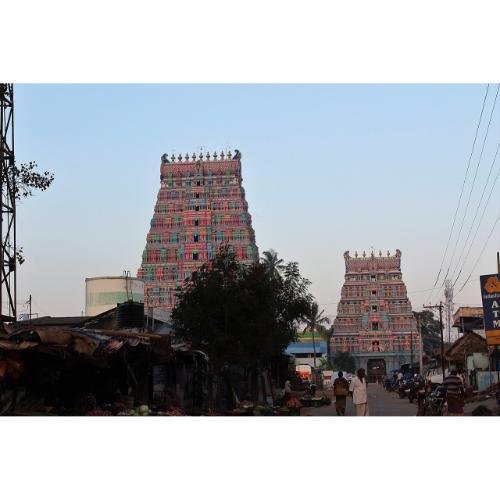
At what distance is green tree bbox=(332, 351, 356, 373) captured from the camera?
297 feet

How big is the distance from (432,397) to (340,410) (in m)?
2.31

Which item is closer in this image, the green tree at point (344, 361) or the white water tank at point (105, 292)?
the white water tank at point (105, 292)

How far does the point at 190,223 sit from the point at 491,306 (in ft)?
202

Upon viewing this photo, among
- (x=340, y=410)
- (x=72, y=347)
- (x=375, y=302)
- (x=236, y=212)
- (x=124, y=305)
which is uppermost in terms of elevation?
(x=236, y=212)

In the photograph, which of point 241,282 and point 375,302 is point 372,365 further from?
point 241,282

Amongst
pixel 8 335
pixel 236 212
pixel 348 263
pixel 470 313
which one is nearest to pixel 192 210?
pixel 236 212

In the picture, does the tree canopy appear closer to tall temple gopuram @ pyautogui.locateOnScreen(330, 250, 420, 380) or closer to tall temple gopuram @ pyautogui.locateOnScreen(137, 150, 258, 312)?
tall temple gopuram @ pyautogui.locateOnScreen(137, 150, 258, 312)

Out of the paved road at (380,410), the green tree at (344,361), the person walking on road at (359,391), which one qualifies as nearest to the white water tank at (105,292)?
the paved road at (380,410)

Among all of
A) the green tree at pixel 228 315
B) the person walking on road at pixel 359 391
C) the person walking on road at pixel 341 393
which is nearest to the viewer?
the person walking on road at pixel 359 391

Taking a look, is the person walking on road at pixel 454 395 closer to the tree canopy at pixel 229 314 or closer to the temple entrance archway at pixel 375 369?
the tree canopy at pixel 229 314

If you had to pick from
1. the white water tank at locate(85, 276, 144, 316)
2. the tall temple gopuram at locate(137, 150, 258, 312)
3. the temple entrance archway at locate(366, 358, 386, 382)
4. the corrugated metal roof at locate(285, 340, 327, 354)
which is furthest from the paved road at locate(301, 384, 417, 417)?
the temple entrance archway at locate(366, 358, 386, 382)

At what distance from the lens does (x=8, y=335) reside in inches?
597

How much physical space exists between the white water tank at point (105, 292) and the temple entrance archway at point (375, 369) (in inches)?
1819

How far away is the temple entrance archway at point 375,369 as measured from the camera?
9154 cm
